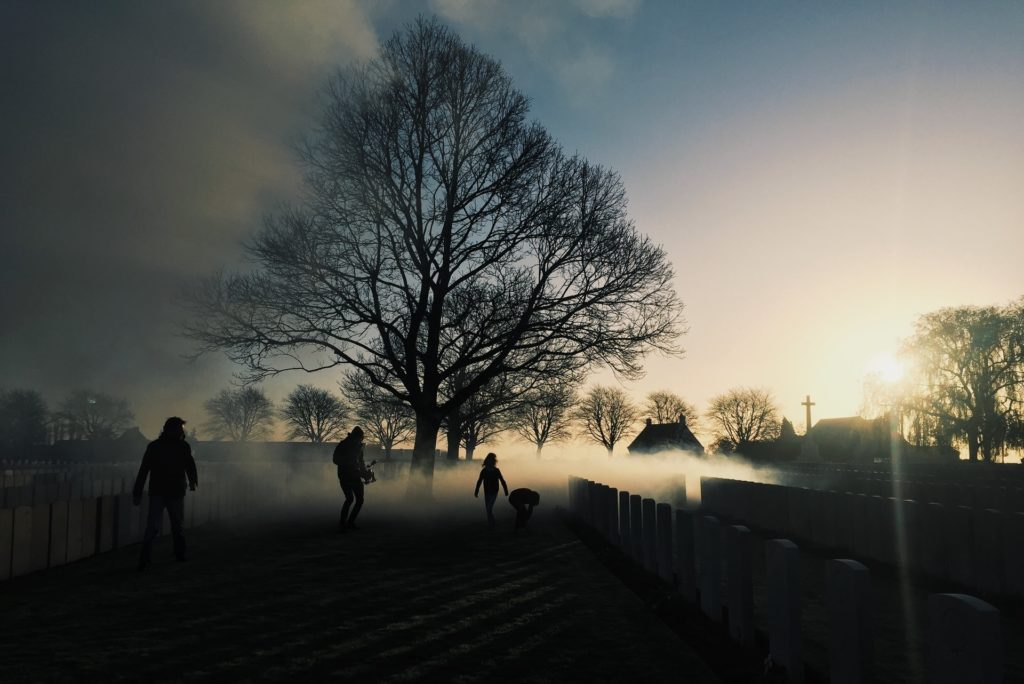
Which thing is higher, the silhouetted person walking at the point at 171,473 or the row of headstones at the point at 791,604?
the silhouetted person walking at the point at 171,473

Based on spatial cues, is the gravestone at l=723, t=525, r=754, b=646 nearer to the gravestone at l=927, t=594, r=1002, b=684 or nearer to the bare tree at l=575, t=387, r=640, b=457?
the gravestone at l=927, t=594, r=1002, b=684

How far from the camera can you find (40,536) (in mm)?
11117

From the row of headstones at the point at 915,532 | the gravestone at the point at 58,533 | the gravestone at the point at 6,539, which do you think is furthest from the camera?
the gravestone at the point at 58,533

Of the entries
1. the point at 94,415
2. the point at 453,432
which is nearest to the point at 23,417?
the point at 94,415

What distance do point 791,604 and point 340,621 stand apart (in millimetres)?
4074

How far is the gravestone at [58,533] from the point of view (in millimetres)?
11453

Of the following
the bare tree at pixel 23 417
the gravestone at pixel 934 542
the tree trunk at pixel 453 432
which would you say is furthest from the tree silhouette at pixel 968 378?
the bare tree at pixel 23 417

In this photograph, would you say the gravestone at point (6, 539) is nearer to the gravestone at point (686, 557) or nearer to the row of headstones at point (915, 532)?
the gravestone at point (686, 557)

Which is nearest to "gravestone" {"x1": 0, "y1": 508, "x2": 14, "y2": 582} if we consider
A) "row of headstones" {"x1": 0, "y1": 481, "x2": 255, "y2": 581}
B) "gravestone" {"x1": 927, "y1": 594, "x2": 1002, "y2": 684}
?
"row of headstones" {"x1": 0, "y1": 481, "x2": 255, "y2": 581}

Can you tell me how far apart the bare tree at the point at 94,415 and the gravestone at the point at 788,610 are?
99663 mm

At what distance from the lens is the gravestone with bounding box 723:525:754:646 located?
6.13 m

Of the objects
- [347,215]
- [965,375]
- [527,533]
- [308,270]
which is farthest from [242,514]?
[965,375]

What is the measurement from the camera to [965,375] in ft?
159

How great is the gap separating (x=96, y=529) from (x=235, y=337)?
32.5 ft
